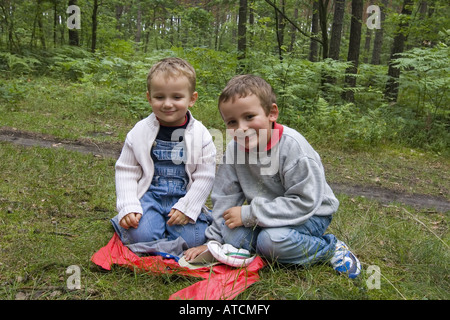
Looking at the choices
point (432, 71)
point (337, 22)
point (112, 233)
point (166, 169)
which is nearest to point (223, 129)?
point (337, 22)

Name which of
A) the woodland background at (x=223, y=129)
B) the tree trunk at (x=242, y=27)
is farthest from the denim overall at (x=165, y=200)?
the tree trunk at (x=242, y=27)

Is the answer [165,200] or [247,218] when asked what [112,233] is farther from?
[247,218]

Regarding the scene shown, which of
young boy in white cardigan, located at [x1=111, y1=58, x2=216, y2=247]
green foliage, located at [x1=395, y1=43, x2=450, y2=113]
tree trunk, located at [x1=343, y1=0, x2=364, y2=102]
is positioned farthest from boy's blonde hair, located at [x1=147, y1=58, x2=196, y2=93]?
tree trunk, located at [x1=343, y1=0, x2=364, y2=102]

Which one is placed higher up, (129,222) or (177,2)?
(177,2)

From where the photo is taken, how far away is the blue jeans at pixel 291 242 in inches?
83.4

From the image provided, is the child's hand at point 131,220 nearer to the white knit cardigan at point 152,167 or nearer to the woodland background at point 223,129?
the white knit cardigan at point 152,167

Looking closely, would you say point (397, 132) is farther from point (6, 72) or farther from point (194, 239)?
point (6, 72)

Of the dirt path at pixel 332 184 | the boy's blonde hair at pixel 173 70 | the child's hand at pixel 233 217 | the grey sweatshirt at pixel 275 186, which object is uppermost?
the boy's blonde hair at pixel 173 70

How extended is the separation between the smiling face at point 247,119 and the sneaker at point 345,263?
812mm

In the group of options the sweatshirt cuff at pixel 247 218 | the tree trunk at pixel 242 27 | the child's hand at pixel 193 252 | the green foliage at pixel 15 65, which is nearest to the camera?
the sweatshirt cuff at pixel 247 218

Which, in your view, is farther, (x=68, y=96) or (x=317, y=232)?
(x=68, y=96)

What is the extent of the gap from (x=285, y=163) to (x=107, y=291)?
1.22m

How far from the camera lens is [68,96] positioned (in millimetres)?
8305
